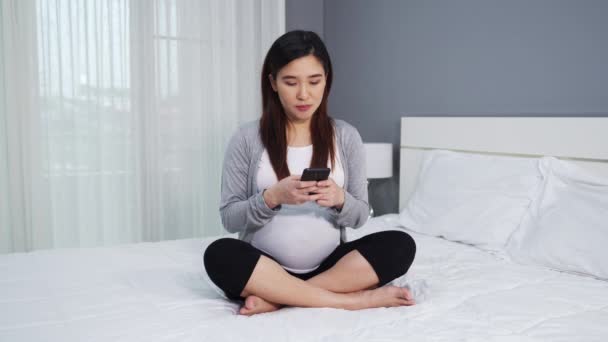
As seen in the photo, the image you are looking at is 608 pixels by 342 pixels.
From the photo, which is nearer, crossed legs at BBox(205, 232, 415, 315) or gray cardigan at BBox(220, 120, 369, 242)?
crossed legs at BBox(205, 232, 415, 315)

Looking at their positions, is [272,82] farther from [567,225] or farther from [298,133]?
[567,225]

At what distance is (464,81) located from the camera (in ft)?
8.16

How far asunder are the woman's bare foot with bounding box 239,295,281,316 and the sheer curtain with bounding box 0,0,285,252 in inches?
70.5

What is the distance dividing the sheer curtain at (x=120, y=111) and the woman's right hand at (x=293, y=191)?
5.69 ft

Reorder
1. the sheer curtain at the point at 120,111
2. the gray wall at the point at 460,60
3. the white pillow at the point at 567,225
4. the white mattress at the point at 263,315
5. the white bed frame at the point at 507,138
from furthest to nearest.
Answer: the sheer curtain at the point at 120,111
the gray wall at the point at 460,60
the white bed frame at the point at 507,138
the white pillow at the point at 567,225
the white mattress at the point at 263,315

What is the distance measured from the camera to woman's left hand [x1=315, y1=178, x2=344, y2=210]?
1318 mm

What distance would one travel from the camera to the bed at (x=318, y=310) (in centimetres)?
110

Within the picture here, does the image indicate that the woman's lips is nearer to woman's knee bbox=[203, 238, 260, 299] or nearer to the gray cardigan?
the gray cardigan

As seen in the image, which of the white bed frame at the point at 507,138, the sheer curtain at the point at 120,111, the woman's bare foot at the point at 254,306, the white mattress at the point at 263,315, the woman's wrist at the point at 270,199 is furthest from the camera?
the sheer curtain at the point at 120,111

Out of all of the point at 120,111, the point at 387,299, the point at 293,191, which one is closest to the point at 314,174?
the point at 293,191

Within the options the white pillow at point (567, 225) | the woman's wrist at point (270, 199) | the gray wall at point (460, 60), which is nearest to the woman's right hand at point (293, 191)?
the woman's wrist at point (270, 199)

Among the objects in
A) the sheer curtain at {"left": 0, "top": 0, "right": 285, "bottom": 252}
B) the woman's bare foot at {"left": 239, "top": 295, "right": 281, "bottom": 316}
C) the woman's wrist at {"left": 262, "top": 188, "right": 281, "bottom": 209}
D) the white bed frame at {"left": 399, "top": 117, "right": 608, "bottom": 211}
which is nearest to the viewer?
the woman's bare foot at {"left": 239, "top": 295, "right": 281, "bottom": 316}

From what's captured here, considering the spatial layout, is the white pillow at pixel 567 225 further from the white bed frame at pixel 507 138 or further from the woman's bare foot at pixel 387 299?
the woman's bare foot at pixel 387 299

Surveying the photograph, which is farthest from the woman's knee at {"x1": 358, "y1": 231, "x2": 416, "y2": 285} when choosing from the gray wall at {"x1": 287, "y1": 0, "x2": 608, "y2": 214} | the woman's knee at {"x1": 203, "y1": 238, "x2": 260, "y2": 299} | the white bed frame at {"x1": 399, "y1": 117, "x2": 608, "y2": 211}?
the gray wall at {"x1": 287, "y1": 0, "x2": 608, "y2": 214}
